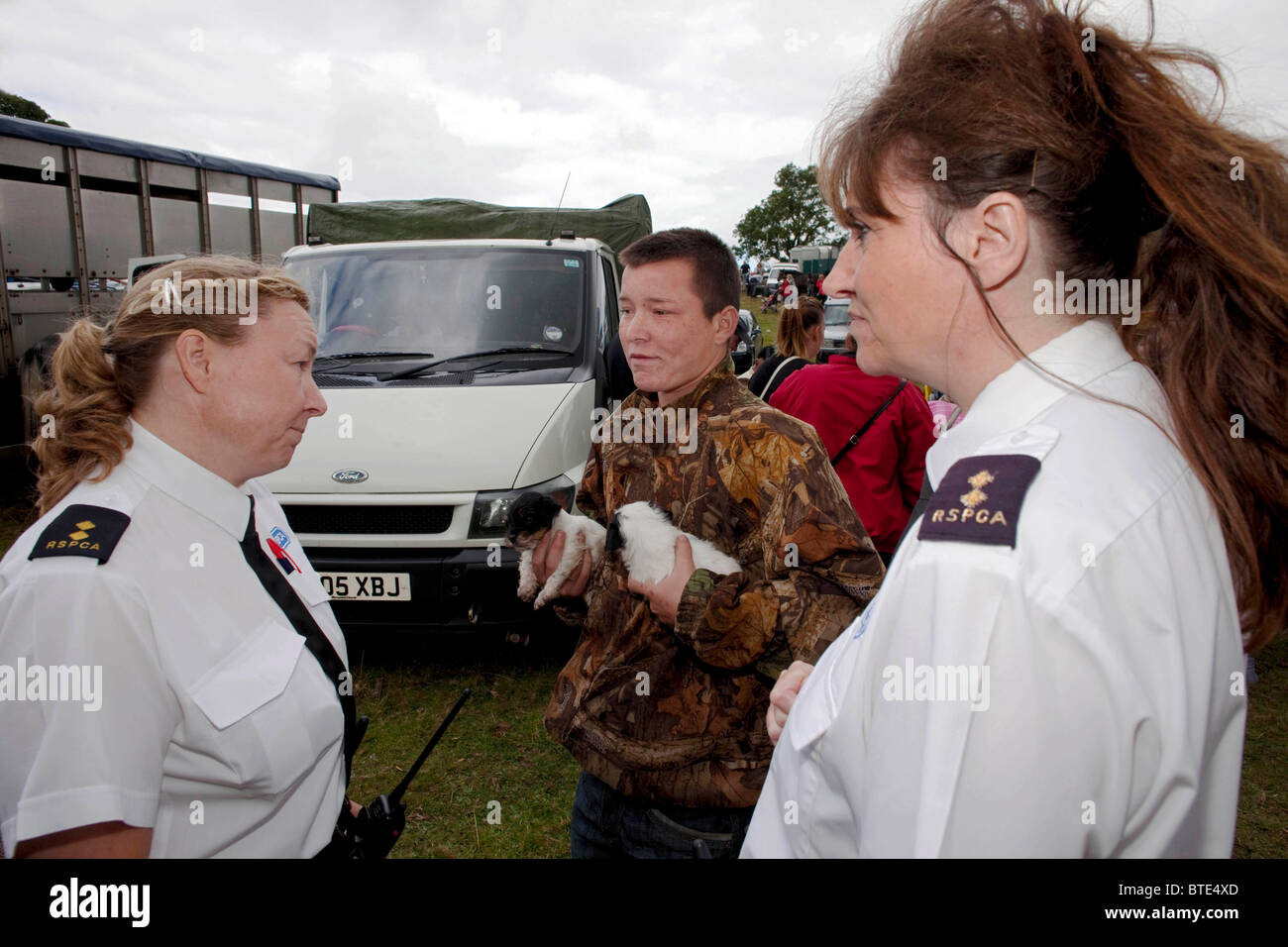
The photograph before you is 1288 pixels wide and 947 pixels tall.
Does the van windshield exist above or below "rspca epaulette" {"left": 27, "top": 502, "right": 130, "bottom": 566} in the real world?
above

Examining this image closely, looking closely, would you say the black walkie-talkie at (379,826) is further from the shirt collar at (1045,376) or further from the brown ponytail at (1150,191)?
the brown ponytail at (1150,191)

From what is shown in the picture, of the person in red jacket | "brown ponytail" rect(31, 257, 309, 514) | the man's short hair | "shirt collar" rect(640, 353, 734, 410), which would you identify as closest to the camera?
"brown ponytail" rect(31, 257, 309, 514)

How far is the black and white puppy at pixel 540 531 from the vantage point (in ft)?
8.68

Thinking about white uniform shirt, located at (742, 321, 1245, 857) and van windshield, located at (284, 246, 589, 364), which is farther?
van windshield, located at (284, 246, 589, 364)

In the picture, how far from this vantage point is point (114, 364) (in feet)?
6.06

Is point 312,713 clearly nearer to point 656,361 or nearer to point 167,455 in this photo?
point 167,455

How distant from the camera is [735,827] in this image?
7.08 ft

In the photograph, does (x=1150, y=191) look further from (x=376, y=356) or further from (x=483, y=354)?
(x=376, y=356)

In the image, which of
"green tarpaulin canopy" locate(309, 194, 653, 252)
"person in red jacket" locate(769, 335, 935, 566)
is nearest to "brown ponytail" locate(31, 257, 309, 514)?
"person in red jacket" locate(769, 335, 935, 566)

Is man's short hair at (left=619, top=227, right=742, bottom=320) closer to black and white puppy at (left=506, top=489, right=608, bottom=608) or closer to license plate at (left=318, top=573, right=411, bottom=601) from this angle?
black and white puppy at (left=506, top=489, right=608, bottom=608)

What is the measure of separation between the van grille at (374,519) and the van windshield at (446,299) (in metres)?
1.34

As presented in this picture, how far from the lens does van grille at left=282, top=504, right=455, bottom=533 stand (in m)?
4.86

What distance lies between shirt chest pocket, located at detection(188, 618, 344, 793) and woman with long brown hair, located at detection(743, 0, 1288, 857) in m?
1.03

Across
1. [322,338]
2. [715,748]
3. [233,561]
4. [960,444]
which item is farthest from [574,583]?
[322,338]
